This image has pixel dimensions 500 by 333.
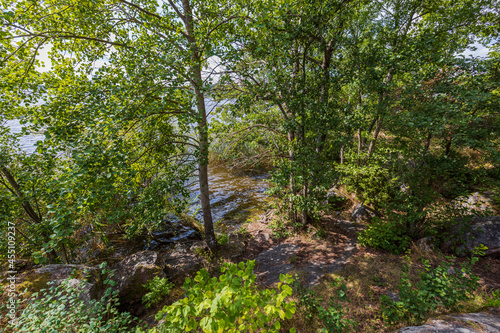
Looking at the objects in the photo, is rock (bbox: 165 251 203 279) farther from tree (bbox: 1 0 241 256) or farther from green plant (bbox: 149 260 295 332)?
green plant (bbox: 149 260 295 332)

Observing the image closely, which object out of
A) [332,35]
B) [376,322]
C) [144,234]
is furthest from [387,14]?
[144,234]

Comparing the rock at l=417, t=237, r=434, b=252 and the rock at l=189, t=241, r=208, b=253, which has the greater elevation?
the rock at l=417, t=237, r=434, b=252

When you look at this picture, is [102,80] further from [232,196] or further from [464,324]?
[232,196]

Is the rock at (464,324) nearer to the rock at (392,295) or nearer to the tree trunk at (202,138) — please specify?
the rock at (392,295)

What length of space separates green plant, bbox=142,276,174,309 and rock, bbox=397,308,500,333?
199 inches

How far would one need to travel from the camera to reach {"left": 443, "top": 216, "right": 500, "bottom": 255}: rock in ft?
15.2

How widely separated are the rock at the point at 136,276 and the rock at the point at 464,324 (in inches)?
222

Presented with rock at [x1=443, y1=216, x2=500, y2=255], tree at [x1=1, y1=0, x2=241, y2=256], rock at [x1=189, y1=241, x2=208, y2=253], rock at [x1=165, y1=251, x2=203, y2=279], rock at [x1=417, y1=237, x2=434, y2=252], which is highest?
tree at [x1=1, y1=0, x2=241, y2=256]

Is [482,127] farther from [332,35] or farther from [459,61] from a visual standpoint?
[332,35]

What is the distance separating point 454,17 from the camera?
525 cm

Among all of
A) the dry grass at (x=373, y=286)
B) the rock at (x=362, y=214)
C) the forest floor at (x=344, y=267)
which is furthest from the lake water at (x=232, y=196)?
the dry grass at (x=373, y=286)

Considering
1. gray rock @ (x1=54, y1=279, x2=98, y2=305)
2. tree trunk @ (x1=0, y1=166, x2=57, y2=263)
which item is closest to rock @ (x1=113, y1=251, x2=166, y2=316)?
gray rock @ (x1=54, y1=279, x2=98, y2=305)

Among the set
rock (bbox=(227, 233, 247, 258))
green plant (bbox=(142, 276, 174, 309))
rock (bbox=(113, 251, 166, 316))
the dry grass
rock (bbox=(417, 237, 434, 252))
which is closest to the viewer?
the dry grass

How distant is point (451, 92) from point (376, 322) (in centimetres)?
482
